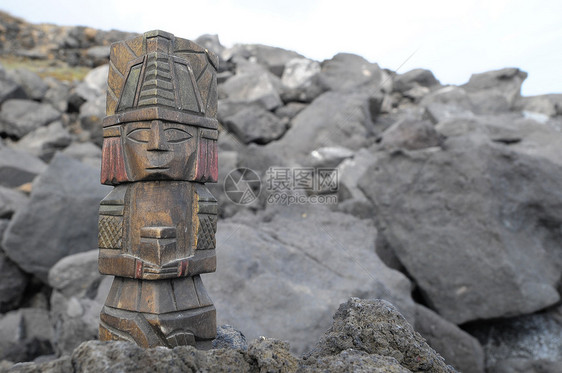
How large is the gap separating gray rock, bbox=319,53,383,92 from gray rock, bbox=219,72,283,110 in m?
1.39

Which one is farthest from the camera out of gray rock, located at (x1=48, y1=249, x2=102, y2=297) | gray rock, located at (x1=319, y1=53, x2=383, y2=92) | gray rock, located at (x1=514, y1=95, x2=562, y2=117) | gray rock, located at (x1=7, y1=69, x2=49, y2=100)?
gray rock, located at (x1=7, y1=69, x2=49, y2=100)

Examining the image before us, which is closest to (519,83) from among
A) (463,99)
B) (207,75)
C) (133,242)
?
(463,99)

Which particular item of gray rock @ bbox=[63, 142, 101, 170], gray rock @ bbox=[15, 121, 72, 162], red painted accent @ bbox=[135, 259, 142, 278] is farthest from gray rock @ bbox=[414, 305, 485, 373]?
gray rock @ bbox=[15, 121, 72, 162]

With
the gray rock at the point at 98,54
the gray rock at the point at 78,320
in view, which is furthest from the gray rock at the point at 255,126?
the gray rock at the point at 98,54

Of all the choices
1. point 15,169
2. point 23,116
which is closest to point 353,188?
point 15,169

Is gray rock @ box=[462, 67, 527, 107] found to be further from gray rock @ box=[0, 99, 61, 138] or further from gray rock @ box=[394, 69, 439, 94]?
gray rock @ box=[0, 99, 61, 138]

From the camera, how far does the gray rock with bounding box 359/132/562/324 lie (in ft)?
15.6

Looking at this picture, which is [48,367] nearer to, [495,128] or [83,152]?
[83,152]

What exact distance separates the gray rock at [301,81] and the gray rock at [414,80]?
2.86 meters

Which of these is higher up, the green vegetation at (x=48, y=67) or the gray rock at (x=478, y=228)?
the green vegetation at (x=48, y=67)

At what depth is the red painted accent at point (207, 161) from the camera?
262 cm

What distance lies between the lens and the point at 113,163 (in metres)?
2.60

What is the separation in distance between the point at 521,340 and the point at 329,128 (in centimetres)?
520

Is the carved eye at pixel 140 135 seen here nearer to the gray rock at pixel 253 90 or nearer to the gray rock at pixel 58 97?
the gray rock at pixel 253 90
